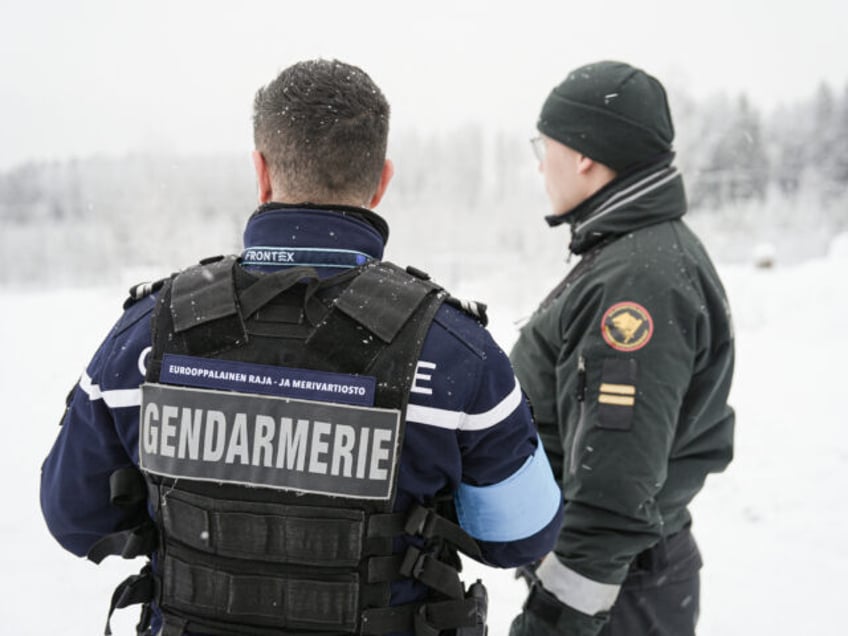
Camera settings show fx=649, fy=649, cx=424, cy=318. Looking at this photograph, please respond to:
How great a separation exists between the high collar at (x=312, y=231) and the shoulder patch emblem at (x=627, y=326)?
818 mm

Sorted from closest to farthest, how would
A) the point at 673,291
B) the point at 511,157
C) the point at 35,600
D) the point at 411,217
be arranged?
the point at 673,291
the point at 35,600
the point at 411,217
the point at 511,157

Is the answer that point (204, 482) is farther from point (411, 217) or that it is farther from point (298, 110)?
point (411, 217)

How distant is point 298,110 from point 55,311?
2029 centimetres

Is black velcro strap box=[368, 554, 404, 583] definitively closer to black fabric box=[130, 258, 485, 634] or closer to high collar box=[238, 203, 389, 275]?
black fabric box=[130, 258, 485, 634]

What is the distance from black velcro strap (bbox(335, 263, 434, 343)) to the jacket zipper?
702mm

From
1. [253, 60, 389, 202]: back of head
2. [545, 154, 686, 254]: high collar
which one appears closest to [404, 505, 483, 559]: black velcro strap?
[253, 60, 389, 202]: back of head

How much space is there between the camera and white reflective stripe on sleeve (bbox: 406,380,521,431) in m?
1.38

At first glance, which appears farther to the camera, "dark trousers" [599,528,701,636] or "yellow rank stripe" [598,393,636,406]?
"dark trousers" [599,528,701,636]

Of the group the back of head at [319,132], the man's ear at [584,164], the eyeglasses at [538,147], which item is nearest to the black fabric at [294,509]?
the back of head at [319,132]

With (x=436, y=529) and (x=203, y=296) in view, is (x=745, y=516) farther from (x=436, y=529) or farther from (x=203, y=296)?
(x=203, y=296)

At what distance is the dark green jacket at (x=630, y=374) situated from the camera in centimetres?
188

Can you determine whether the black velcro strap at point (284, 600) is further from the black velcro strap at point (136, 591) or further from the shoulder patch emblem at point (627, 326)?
the shoulder patch emblem at point (627, 326)

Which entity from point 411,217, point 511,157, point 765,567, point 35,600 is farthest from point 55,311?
point 511,157

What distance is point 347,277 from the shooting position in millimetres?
1448
